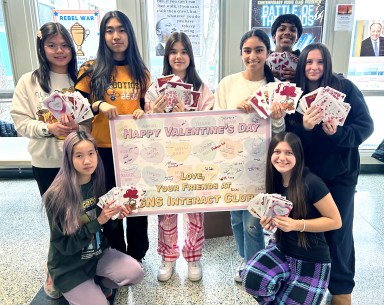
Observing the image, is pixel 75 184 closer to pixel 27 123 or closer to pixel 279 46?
pixel 27 123

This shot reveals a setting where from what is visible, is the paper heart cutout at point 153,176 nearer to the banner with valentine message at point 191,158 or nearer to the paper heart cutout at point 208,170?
the banner with valentine message at point 191,158

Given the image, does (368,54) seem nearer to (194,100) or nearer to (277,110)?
(277,110)

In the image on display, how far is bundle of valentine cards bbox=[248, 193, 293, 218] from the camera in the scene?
1525mm

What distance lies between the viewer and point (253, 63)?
5.85 feet

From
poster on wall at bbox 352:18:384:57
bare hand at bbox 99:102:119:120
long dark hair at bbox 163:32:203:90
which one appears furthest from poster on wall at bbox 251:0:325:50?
bare hand at bbox 99:102:119:120

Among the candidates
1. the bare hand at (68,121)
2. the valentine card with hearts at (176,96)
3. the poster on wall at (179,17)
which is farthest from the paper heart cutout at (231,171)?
the poster on wall at (179,17)

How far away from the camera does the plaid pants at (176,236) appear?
2037 millimetres

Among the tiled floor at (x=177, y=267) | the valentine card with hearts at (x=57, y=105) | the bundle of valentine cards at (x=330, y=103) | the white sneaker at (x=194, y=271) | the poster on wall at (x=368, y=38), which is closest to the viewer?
the bundle of valentine cards at (x=330, y=103)

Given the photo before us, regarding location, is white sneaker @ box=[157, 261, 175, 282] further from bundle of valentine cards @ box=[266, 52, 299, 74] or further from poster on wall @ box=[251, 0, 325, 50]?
poster on wall @ box=[251, 0, 325, 50]

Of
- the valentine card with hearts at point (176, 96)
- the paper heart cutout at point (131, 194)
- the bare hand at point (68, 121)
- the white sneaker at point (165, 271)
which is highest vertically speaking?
the valentine card with hearts at point (176, 96)

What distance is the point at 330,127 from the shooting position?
1.57m

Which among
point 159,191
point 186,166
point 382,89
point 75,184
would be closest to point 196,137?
point 186,166

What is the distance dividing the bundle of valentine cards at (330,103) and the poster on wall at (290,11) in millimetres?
2126

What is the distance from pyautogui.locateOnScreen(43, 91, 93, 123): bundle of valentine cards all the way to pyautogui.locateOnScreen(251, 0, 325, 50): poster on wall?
8.23ft
